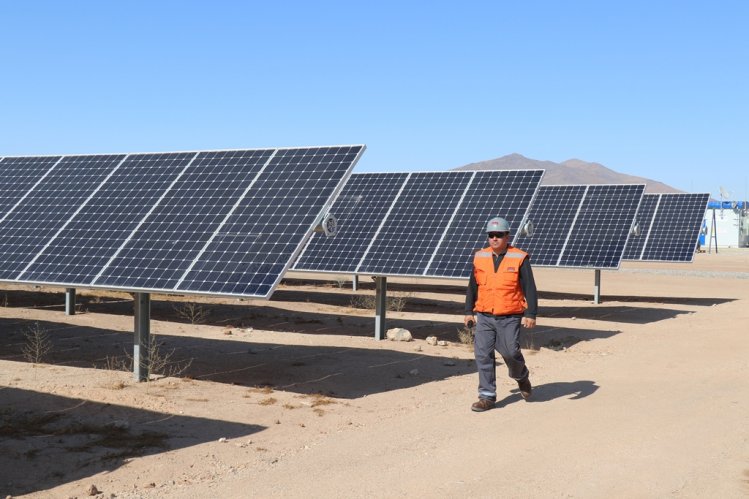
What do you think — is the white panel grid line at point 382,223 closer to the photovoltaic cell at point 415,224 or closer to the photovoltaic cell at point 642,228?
the photovoltaic cell at point 415,224

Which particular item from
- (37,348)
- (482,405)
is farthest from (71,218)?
(482,405)

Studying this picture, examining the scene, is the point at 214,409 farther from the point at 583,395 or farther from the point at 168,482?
the point at 583,395

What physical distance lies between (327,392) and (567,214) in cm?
1734

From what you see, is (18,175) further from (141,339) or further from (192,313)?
(141,339)

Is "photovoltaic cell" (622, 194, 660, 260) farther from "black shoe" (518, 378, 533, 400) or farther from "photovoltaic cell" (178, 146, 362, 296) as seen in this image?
"black shoe" (518, 378, 533, 400)

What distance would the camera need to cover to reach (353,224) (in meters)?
19.5

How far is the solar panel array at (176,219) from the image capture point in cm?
1166

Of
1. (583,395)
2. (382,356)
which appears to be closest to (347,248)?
(382,356)

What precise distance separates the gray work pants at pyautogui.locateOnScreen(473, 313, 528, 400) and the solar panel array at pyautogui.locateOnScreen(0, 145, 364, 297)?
2.62 m

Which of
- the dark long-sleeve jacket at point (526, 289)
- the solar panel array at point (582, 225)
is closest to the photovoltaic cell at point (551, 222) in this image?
the solar panel array at point (582, 225)

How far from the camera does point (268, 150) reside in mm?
14547

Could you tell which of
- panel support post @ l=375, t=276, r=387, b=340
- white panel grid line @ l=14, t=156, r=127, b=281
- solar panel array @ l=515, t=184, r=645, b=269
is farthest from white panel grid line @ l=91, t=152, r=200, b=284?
solar panel array @ l=515, t=184, r=645, b=269

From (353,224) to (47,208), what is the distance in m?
6.94

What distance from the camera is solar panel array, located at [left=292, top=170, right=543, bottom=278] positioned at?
1742 centimetres
